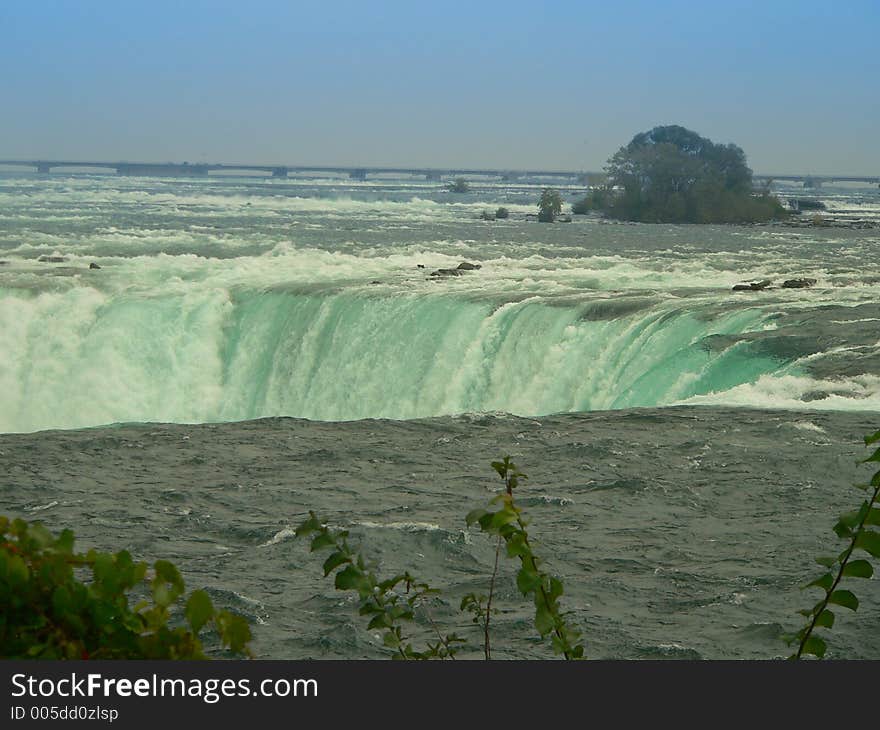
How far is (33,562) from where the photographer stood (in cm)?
215

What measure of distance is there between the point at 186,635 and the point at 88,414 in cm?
1833

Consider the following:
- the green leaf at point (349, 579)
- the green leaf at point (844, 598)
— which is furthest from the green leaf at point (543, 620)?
the green leaf at point (844, 598)

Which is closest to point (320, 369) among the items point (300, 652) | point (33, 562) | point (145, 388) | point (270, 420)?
point (145, 388)

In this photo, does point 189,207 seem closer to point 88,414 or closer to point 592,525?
point 88,414

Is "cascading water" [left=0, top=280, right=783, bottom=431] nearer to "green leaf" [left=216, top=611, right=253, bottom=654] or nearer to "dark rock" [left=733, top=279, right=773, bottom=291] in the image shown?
"dark rock" [left=733, top=279, right=773, bottom=291]

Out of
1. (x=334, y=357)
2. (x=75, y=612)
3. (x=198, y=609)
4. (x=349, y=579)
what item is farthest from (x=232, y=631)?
(x=334, y=357)

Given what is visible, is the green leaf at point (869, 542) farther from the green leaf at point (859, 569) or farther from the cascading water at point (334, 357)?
the cascading water at point (334, 357)

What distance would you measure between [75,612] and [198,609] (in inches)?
7.9

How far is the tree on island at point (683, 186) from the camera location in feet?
189

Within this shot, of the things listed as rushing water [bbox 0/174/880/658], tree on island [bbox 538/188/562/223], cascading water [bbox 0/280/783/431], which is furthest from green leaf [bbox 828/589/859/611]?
tree on island [bbox 538/188/562/223]

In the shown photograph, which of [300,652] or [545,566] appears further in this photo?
[545,566]

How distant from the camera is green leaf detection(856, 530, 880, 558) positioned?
2906 millimetres

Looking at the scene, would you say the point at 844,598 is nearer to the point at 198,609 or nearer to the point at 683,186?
the point at 198,609

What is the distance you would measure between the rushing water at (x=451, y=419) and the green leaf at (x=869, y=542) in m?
3.56
